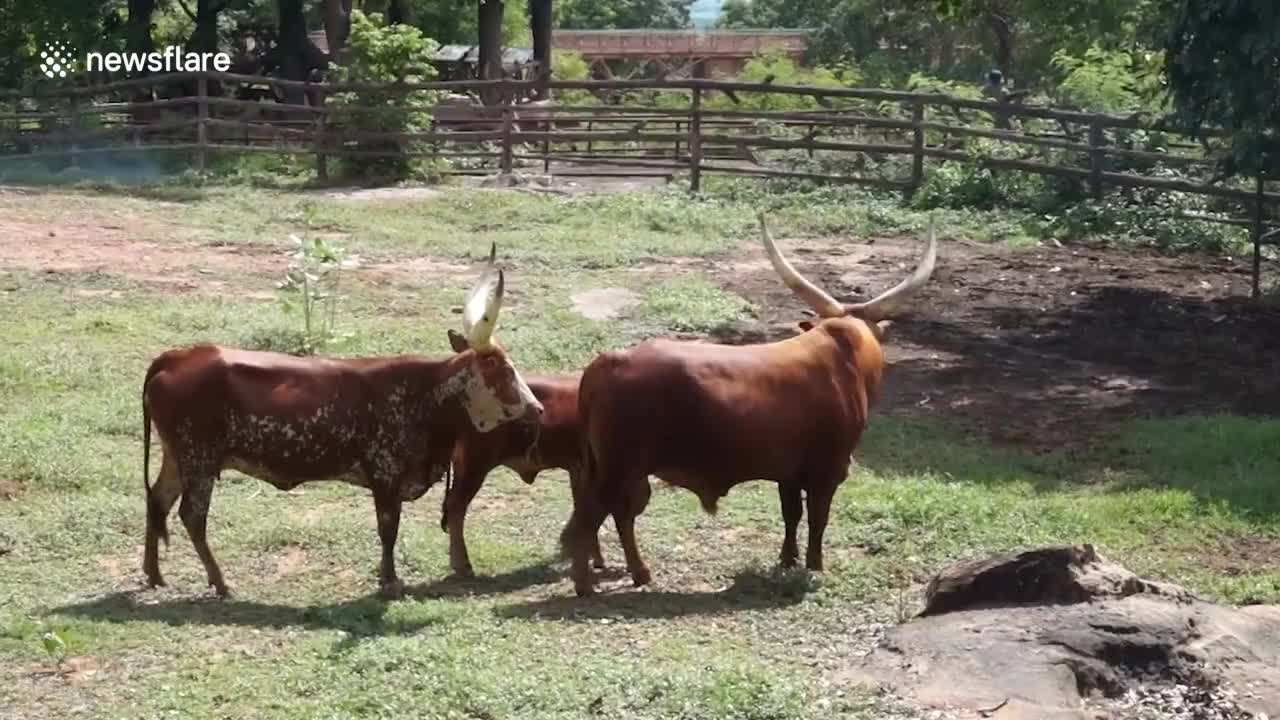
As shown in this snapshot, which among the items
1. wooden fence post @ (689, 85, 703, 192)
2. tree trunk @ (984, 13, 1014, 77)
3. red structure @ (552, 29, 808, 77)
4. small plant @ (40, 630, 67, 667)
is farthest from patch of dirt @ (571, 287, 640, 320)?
red structure @ (552, 29, 808, 77)

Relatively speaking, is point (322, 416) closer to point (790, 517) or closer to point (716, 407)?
point (716, 407)

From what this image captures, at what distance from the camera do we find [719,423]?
7.43 meters

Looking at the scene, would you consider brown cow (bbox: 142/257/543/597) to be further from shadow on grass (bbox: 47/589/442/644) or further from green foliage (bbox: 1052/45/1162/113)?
green foliage (bbox: 1052/45/1162/113)

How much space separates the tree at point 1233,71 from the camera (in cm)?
1338

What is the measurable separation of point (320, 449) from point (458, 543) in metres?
0.80

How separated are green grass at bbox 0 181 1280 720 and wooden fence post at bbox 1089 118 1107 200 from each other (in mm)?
7624

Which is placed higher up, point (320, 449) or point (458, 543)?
point (320, 449)

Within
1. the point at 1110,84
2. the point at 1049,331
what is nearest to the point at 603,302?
the point at 1049,331

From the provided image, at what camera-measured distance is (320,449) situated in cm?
753

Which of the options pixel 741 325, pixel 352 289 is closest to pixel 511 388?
pixel 741 325

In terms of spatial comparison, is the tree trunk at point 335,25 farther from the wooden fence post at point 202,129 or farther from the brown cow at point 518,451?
the brown cow at point 518,451

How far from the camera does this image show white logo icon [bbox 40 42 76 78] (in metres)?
32.0

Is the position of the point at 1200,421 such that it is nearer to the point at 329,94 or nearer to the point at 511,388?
the point at 511,388

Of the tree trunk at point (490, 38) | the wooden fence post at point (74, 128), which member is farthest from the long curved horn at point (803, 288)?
the tree trunk at point (490, 38)
